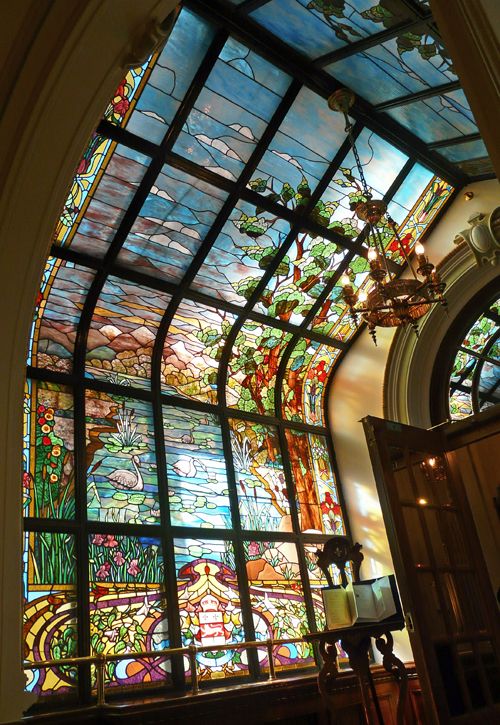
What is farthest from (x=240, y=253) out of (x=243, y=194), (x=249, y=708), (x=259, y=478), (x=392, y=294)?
(x=249, y=708)

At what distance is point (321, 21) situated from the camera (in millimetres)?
4430

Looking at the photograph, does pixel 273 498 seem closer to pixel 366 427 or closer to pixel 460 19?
pixel 366 427

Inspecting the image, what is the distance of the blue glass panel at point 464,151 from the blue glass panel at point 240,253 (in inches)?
64.3

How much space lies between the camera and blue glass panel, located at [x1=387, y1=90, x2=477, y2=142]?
198 inches

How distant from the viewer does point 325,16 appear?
14.3 ft

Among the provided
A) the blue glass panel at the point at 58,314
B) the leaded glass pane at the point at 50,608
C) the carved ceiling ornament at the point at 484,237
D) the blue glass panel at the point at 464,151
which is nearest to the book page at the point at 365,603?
the leaded glass pane at the point at 50,608

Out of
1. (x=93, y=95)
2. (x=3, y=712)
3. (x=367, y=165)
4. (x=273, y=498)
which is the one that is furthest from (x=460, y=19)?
(x=273, y=498)

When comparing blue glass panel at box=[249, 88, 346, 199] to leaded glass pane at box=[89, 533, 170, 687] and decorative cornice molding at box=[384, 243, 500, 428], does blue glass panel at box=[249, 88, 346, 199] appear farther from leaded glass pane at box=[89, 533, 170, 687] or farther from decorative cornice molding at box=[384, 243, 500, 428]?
leaded glass pane at box=[89, 533, 170, 687]

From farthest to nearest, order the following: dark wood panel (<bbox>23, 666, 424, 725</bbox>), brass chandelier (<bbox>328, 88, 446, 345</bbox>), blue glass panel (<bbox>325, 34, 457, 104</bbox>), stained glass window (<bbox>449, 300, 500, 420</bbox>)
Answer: stained glass window (<bbox>449, 300, 500, 420</bbox>) < blue glass panel (<bbox>325, 34, 457, 104</bbox>) < brass chandelier (<bbox>328, 88, 446, 345</bbox>) < dark wood panel (<bbox>23, 666, 424, 725</bbox>)

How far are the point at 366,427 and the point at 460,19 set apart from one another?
3585mm

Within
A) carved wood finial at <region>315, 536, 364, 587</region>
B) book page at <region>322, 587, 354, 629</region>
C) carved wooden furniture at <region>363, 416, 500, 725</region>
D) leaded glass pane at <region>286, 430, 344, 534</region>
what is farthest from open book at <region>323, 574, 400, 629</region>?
leaded glass pane at <region>286, 430, 344, 534</region>

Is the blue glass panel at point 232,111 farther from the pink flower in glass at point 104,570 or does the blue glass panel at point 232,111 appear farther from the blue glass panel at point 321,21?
the pink flower in glass at point 104,570

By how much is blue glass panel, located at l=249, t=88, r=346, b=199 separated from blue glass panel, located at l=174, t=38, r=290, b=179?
0.19m

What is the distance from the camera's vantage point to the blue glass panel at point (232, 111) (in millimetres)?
4785
